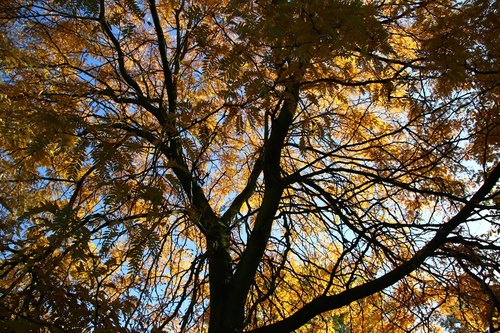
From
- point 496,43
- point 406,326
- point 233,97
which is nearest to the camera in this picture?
point 233,97

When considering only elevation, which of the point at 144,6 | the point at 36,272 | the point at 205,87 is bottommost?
the point at 36,272

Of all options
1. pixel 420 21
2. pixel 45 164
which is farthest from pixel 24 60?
pixel 420 21

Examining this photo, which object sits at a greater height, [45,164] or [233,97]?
[45,164]

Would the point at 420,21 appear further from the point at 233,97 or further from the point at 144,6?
the point at 144,6

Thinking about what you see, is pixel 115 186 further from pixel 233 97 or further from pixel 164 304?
pixel 164 304

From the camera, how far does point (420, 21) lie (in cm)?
366

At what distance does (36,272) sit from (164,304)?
65.2 inches

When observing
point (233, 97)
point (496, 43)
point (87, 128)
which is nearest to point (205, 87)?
point (233, 97)

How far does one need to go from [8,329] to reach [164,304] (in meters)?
1.94

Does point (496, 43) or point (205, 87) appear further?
point (205, 87)

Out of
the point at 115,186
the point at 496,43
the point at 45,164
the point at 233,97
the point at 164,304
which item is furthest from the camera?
the point at 45,164

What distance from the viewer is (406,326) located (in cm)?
434

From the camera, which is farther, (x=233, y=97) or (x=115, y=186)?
(x=233, y=97)

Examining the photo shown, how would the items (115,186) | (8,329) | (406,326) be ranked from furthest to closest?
(406,326)
(115,186)
(8,329)
